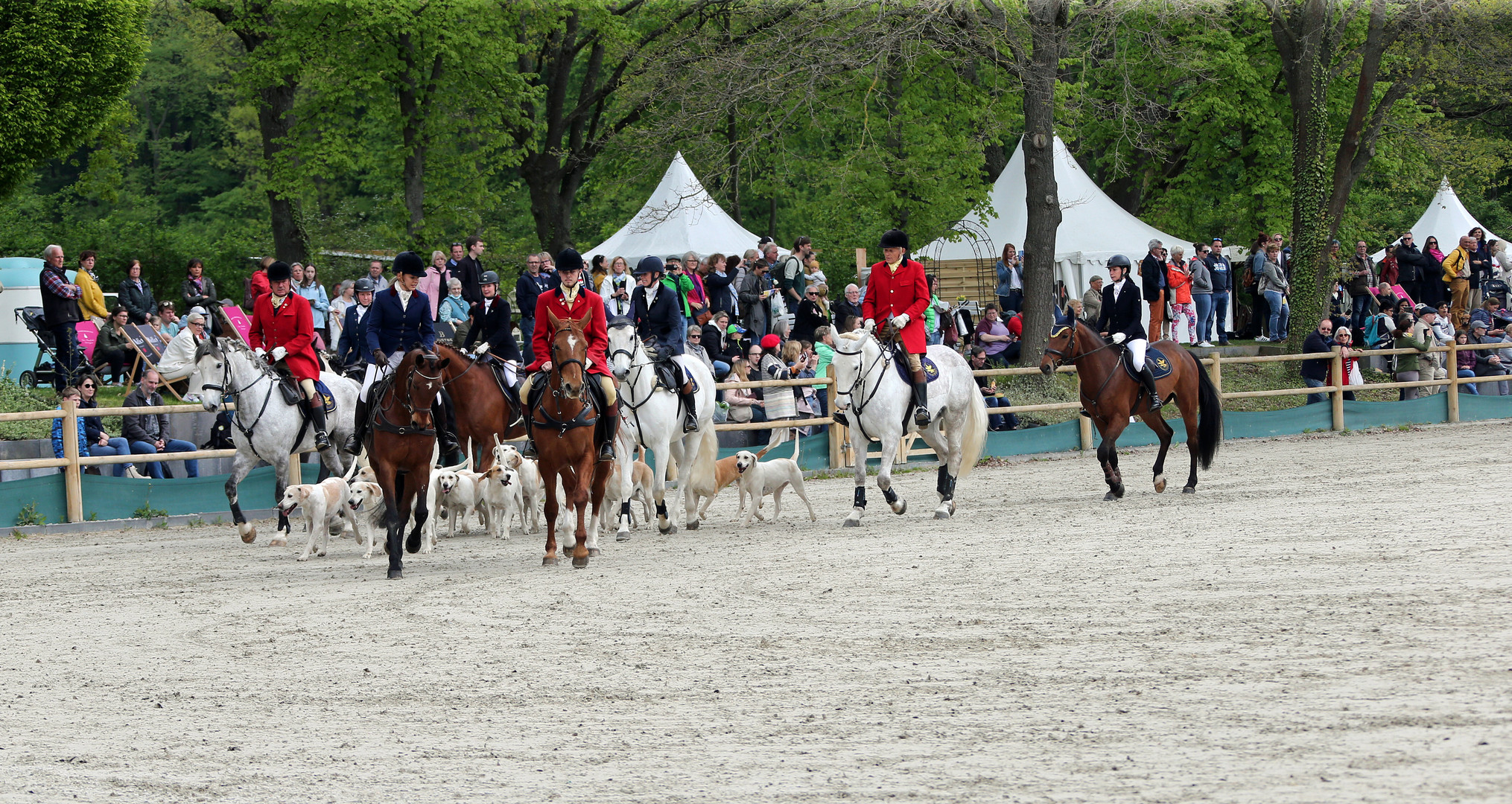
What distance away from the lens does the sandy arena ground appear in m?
6.05

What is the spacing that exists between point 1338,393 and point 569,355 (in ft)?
54.2

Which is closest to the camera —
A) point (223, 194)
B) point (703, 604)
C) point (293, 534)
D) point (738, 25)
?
point (703, 604)

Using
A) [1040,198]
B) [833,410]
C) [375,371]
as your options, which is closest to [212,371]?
[375,371]

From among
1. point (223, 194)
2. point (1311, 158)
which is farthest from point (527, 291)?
point (223, 194)

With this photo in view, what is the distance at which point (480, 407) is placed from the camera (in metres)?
14.6

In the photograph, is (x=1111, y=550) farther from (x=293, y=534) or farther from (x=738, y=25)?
(x=738, y=25)

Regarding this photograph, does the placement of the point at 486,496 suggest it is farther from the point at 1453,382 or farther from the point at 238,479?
the point at 1453,382

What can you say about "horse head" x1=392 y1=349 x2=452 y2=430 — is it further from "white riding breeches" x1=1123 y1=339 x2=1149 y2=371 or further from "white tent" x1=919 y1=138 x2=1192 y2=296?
"white tent" x1=919 y1=138 x2=1192 y2=296

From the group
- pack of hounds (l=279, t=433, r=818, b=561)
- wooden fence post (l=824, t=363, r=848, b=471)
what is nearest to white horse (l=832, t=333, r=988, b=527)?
pack of hounds (l=279, t=433, r=818, b=561)

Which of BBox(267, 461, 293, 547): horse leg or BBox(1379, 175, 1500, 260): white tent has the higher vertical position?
BBox(1379, 175, 1500, 260): white tent

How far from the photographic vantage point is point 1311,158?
2884cm

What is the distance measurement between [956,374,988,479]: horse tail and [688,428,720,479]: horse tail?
8.56 feet

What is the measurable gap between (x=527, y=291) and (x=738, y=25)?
66.3 feet

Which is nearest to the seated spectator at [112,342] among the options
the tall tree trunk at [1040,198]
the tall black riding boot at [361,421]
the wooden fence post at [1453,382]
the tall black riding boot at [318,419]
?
the tall black riding boot at [318,419]
